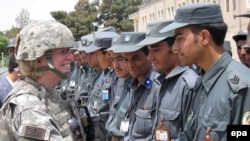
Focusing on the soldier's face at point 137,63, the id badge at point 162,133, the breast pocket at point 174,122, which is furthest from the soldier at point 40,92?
the soldier's face at point 137,63

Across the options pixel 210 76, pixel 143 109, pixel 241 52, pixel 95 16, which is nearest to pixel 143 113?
pixel 143 109

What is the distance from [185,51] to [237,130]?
2.24ft

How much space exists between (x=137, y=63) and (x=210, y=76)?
5.30ft

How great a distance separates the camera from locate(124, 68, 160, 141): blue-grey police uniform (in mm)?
3777

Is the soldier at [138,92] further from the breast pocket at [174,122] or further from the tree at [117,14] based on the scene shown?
the tree at [117,14]

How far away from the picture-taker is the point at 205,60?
2.82m

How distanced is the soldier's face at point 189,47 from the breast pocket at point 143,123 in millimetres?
1008

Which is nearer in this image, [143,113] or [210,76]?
[210,76]

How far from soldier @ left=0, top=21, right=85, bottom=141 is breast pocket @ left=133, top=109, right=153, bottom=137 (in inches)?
36.5

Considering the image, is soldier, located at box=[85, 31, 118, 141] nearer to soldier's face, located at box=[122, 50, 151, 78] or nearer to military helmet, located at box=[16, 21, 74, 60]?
soldier's face, located at box=[122, 50, 151, 78]

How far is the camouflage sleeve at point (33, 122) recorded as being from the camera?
2439mm

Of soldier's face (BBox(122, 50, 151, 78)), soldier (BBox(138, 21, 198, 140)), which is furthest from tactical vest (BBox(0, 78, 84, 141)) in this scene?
soldier's face (BBox(122, 50, 151, 78))

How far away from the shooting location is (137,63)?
14.0 ft

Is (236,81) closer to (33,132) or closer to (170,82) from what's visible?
(170,82)
